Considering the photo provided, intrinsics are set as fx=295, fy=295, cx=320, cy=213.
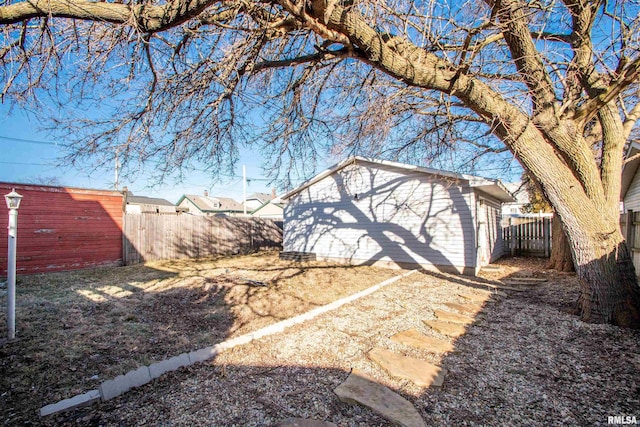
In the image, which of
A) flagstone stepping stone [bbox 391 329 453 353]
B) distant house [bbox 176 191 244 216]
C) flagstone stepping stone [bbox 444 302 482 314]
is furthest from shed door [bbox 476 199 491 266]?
distant house [bbox 176 191 244 216]

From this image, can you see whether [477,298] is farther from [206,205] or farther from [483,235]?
[206,205]

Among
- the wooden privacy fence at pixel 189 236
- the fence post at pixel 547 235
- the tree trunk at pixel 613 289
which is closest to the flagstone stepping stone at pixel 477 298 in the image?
the tree trunk at pixel 613 289

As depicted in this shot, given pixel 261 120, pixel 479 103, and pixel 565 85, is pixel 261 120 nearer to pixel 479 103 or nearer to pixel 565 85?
pixel 479 103

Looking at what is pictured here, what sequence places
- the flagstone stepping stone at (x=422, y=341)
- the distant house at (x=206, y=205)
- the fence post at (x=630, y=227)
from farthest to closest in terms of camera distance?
the distant house at (x=206, y=205) < the fence post at (x=630, y=227) < the flagstone stepping stone at (x=422, y=341)

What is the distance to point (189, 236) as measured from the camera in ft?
39.0

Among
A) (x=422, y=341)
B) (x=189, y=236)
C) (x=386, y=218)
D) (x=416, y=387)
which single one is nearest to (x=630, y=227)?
(x=386, y=218)

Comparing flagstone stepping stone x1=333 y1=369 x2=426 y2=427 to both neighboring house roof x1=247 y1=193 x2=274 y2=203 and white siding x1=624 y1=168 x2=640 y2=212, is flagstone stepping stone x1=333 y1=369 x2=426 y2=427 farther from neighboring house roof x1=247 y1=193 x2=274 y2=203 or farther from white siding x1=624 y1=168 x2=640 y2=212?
neighboring house roof x1=247 y1=193 x2=274 y2=203

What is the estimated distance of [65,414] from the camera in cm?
217

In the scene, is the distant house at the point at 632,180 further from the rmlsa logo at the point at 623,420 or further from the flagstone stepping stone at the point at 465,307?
the rmlsa logo at the point at 623,420

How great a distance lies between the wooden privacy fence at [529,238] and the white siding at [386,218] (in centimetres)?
517

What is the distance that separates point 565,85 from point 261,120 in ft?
14.9

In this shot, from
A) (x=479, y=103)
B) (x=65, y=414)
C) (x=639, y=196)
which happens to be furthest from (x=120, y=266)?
(x=639, y=196)

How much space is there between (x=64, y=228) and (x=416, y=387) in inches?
407

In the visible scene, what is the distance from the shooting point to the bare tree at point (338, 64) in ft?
10.8
